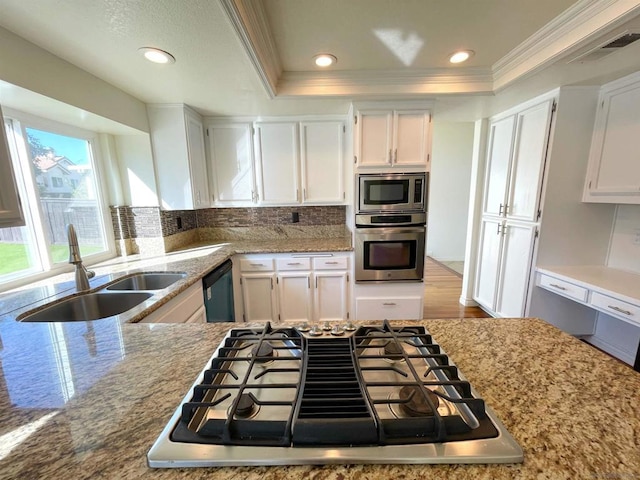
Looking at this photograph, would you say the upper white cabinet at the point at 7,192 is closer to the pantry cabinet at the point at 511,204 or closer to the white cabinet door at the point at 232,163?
the white cabinet door at the point at 232,163

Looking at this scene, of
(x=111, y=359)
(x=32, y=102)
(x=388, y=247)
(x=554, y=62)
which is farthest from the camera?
(x=388, y=247)

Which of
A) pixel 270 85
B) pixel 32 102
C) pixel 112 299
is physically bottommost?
pixel 112 299

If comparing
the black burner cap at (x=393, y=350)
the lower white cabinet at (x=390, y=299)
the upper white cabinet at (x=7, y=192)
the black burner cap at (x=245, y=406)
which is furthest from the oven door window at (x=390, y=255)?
the upper white cabinet at (x=7, y=192)

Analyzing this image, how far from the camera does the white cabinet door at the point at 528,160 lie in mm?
2230

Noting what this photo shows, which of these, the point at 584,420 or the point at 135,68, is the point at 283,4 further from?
the point at 584,420

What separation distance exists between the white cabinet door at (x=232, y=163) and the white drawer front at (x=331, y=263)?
1004mm

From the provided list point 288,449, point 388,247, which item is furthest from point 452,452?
point 388,247

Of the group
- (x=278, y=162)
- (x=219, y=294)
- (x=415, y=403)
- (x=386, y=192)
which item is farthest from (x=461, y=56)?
(x=219, y=294)

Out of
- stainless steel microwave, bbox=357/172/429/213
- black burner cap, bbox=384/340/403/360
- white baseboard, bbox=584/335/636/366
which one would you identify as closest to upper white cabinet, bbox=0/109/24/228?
black burner cap, bbox=384/340/403/360

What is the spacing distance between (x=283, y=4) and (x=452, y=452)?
74.1 inches

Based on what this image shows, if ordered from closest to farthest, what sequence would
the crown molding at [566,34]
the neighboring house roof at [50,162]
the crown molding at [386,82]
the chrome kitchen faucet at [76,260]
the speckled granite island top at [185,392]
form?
the speckled granite island top at [185,392] → the crown molding at [566,34] → the chrome kitchen faucet at [76,260] → the neighboring house roof at [50,162] → the crown molding at [386,82]

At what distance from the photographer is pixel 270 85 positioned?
1916 mm

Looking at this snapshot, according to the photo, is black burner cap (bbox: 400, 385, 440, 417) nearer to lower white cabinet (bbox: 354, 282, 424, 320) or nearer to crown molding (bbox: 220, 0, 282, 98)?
crown molding (bbox: 220, 0, 282, 98)

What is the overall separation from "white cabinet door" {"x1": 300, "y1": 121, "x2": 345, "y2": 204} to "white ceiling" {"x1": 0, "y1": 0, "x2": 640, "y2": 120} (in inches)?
18.1
